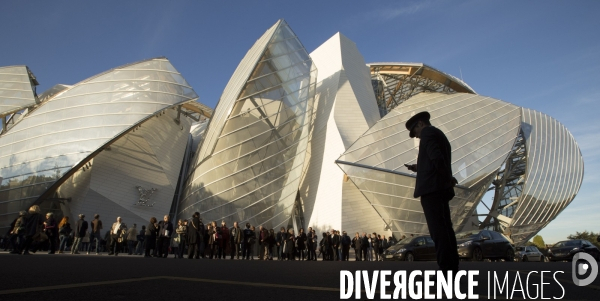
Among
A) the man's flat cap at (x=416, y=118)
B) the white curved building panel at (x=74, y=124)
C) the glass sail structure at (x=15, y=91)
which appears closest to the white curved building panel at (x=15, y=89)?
the glass sail structure at (x=15, y=91)

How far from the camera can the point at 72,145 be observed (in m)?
21.1

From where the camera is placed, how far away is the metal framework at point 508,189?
102 feet

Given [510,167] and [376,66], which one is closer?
[510,167]

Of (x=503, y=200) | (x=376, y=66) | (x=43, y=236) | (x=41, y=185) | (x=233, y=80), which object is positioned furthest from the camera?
(x=376, y=66)

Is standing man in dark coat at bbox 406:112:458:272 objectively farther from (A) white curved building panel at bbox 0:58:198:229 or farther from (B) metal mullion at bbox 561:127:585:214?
(B) metal mullion at bbox 561:127:585:214

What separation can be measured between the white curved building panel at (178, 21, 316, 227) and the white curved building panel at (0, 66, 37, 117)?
35.9 ft

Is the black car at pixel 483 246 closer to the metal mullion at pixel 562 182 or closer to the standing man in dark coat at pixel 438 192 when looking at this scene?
the standing man in dark coat at pixel 438 192

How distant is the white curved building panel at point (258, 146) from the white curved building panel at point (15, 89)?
10.9 meters

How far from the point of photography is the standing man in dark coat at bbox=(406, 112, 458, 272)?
3520mm

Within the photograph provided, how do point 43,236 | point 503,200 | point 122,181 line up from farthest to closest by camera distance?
point 503,200, point 122,181, point 43,236

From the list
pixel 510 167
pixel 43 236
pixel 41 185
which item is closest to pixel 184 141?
pixel 41 185

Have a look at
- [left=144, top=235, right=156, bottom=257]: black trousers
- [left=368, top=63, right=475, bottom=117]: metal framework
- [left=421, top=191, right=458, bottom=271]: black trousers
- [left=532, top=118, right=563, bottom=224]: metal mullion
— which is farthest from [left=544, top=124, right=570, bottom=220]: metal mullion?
[left=421, top=191, right=458, bottom=271]: black trousers

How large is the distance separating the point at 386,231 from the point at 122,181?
1647 centimetres

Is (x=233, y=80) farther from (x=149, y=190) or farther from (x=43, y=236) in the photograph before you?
(x=43, y=236)
